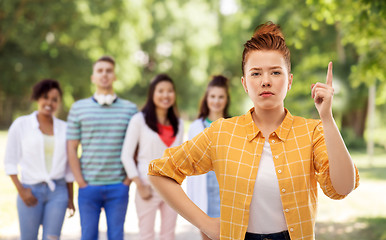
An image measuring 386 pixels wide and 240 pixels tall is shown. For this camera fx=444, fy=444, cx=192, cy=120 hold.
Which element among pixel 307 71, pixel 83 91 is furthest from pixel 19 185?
pixel 83 91

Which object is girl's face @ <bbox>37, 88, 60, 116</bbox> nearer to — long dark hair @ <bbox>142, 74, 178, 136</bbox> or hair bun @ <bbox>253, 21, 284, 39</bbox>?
long dark hair @ <bbox>142, 74, 178, 136</bbox>

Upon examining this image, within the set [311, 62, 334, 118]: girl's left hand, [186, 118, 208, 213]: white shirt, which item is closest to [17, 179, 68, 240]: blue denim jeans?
[186, 118, 208, 213]: white shirt

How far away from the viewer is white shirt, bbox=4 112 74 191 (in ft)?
14.4

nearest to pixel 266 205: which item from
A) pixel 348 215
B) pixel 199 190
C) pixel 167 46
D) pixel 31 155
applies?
pixel 199 190

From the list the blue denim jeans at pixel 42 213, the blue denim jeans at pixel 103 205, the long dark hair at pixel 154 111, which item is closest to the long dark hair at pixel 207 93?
the long dark hair at pixel 154 111

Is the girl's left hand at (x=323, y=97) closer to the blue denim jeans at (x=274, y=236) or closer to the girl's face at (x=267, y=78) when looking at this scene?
the girl's face at (x=267, y=78)

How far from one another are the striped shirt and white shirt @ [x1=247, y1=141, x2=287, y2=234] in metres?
2.79

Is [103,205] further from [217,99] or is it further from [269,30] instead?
[269,30]

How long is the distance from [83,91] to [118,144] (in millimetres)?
26844

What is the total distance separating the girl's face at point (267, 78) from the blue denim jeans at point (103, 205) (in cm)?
284

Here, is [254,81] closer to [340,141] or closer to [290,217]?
[340,141]

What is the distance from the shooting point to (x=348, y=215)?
8.80 metres

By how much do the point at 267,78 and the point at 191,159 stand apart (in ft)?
1.73

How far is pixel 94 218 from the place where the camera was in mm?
4535
